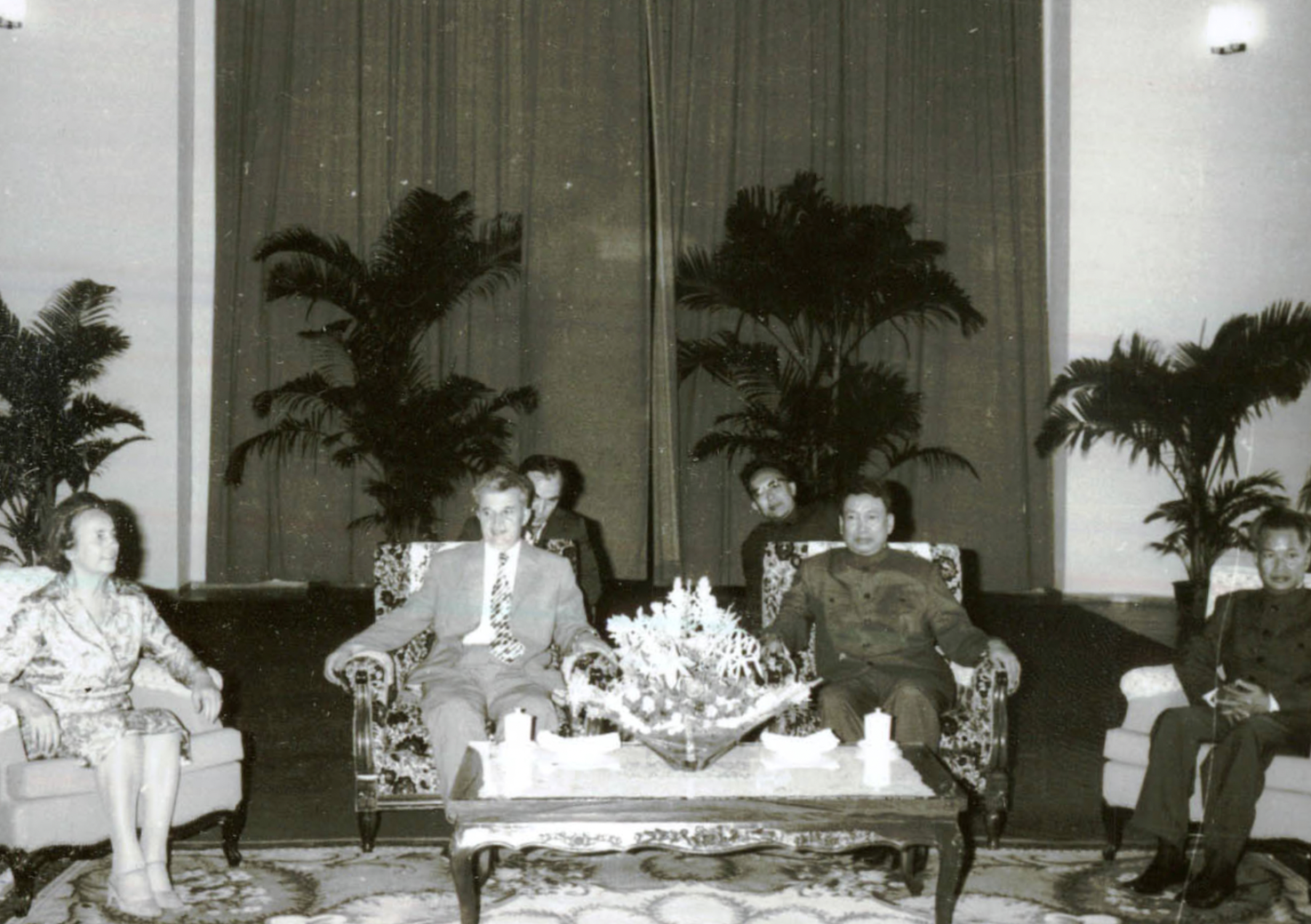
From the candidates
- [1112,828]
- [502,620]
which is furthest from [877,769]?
[502,620]

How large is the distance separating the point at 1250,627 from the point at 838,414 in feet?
14.3

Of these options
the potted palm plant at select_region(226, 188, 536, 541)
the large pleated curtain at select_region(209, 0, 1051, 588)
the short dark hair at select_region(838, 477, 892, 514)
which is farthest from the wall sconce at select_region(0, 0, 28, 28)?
the short dark hair at select_region(838, 477, 892, 514)

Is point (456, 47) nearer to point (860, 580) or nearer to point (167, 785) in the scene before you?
point (860, 580)

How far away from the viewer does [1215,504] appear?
8.07 meters

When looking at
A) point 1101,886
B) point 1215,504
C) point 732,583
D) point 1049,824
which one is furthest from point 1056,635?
point 1101,886

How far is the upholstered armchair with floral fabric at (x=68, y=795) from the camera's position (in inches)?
130

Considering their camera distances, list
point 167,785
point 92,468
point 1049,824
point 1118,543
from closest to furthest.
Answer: point 167,785, point 1049,824, point 92,468, point 1118,543

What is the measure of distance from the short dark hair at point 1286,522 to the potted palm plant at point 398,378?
5.19 metres

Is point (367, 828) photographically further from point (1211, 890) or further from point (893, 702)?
point (1211, 890)

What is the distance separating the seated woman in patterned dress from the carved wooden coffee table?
3.16 feet

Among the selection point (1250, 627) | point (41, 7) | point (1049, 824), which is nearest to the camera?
point (1250, 627)

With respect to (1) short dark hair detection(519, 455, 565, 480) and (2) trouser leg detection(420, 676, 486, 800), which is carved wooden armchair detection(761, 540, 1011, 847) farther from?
(1) short dark hair detection(519, 455, 565, 480)

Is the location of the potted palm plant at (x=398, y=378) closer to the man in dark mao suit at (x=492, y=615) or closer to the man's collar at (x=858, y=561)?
the man in dark mao suit at (x=492, y=615)

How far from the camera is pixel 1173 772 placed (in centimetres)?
360
